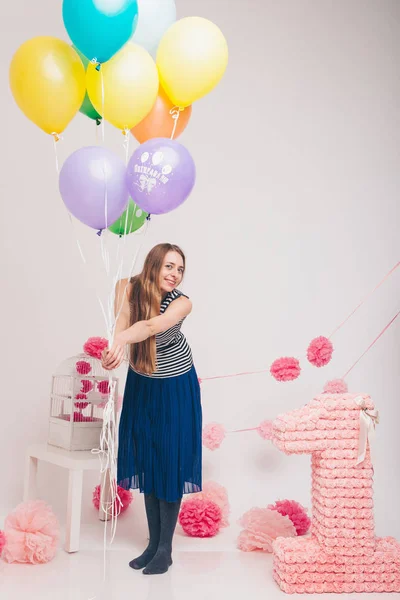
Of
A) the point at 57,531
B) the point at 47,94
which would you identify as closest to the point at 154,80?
the point at 47,94

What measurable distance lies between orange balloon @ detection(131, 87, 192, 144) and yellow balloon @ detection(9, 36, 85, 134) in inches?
11.1

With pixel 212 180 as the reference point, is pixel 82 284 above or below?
below

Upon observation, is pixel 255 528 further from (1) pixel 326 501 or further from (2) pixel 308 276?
(2) pixel 308 276

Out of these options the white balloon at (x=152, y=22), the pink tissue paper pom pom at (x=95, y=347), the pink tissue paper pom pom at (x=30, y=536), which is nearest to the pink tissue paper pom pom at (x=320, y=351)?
the pink tissue paper pom pom at (x=95, y=347)

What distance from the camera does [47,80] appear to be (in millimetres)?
2201

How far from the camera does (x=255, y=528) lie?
2975 mm

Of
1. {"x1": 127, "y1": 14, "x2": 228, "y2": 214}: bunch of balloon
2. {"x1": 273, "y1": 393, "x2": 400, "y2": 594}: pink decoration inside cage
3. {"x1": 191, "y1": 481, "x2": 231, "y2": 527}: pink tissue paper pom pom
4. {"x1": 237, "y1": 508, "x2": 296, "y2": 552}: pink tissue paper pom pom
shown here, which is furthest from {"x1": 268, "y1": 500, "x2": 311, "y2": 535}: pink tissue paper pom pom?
{"x1": 127, "y1": 14, "x2": 228, "y2": 214}: bunch of balloon

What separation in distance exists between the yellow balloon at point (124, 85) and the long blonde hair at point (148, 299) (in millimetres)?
558

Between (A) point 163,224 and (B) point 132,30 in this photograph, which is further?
(A) point 163,224

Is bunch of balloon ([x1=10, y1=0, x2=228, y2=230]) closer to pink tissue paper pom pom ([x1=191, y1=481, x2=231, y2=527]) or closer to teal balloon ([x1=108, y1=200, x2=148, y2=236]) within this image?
teal balloon ([x1=108, y1=200, x2=148, y2=236])

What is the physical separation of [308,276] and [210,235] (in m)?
0.58

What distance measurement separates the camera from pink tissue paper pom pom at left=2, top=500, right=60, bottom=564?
8.82ft

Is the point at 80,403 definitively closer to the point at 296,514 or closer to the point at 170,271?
the point at 170,271

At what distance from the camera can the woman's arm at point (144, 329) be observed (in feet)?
7.71
